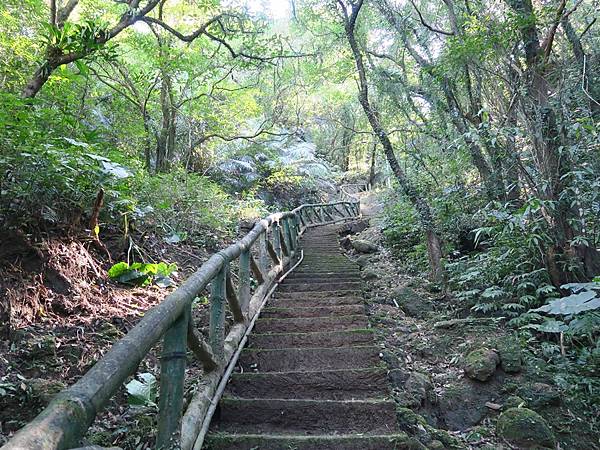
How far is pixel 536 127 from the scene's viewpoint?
4.86m

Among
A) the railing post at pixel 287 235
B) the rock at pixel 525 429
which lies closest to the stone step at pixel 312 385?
the rock at pixel 525 429

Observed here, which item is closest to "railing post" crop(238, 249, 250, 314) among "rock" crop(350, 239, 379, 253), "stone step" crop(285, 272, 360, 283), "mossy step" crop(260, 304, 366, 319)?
"mossy step" crop(260, 304, 366, 319)

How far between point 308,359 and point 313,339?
370 mm

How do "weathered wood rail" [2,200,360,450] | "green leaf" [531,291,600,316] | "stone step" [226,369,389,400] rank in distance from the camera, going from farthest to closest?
"stone step" [226,369,389,400]
"green leaf" [531,291,600,316]
"weathered wood rail" [2,200,360,450]

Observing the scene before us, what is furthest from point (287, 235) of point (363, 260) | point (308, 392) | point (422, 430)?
point (422, 430)

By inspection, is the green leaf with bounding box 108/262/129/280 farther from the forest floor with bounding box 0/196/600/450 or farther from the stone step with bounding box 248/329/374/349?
the stone step with bounding box 248/329/374/349

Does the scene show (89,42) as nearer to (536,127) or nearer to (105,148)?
(105,148)

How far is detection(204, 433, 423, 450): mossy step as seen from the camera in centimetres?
248

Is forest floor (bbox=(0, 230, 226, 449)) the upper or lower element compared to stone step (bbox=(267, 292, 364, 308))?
upper

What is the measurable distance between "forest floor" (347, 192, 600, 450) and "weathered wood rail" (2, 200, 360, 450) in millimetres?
1500

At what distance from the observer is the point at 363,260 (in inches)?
383

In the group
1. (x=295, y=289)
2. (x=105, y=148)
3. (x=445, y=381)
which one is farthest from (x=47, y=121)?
(x=445, y=381)

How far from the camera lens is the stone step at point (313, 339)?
391 centimetres

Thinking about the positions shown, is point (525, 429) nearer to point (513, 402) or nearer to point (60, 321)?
point (513, 402)
